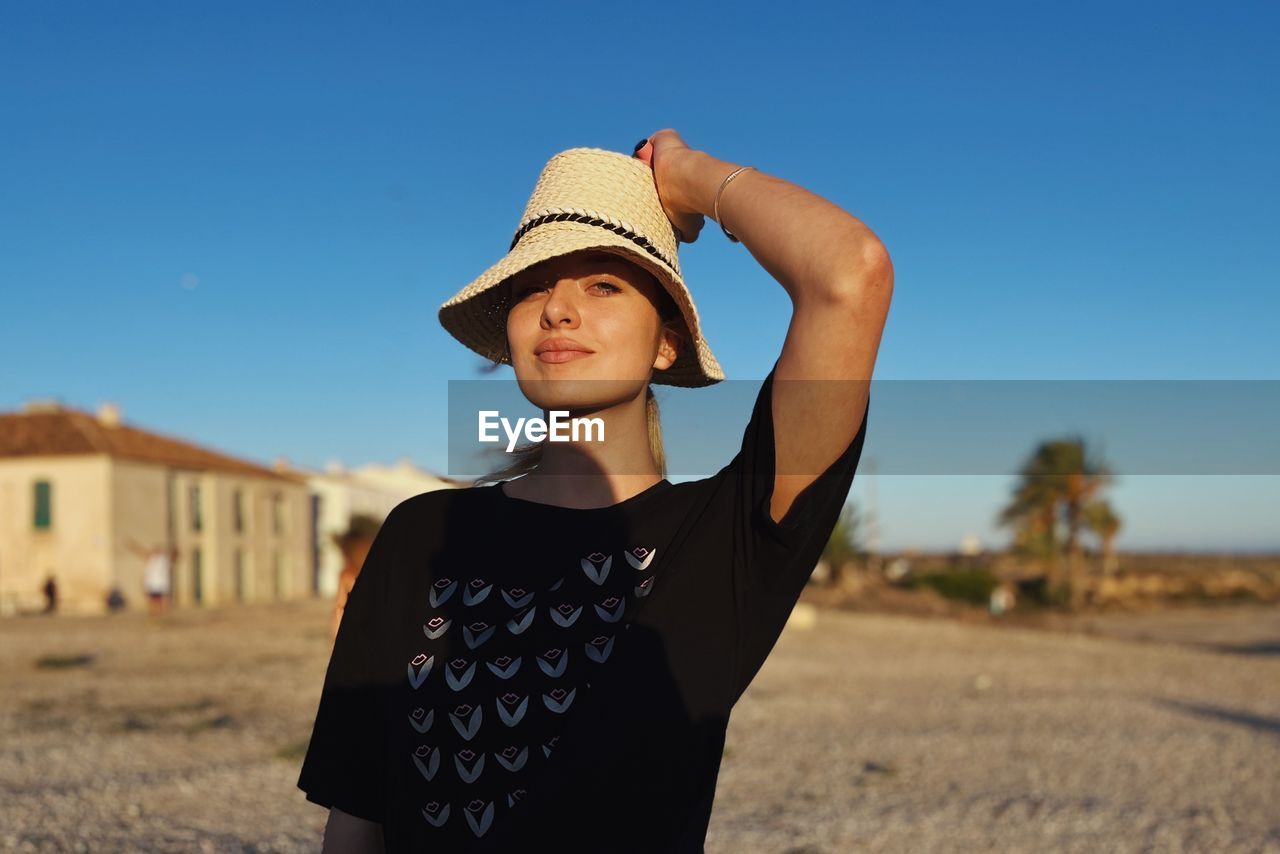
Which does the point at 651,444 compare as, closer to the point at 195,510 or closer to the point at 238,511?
the point at 195,510

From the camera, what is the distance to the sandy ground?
21.4 feet

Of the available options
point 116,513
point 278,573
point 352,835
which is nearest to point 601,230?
point 352,835

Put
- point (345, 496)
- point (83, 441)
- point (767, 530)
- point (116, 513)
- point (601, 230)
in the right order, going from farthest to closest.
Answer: point (345, 496)
point (83, 441)
point (116, 513)
point (601, 230)
point (767, 530)

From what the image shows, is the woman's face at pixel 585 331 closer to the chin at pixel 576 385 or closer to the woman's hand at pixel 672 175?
the chin at pixel 576 385

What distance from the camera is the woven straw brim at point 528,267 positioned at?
1531mm

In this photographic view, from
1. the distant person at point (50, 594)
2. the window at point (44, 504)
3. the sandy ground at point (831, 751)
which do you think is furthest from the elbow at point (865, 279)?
the window at point (44, 504)

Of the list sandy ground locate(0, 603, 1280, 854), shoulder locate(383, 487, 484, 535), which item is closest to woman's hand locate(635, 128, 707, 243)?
shoulder locate(383, 487, 484, 535)

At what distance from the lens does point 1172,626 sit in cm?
3434

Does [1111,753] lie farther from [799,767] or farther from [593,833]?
[593,833]

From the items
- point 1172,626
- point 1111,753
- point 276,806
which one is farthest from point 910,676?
point 1172,626

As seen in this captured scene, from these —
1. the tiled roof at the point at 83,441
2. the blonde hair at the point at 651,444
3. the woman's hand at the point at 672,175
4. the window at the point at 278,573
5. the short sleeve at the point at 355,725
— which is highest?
the tiled roof at the point at 83,441

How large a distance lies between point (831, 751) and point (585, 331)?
29.2 feet

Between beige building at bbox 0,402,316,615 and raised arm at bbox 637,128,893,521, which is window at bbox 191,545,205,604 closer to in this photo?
beige building at bbox 0,402,316,615

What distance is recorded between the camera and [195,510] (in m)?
38.3
